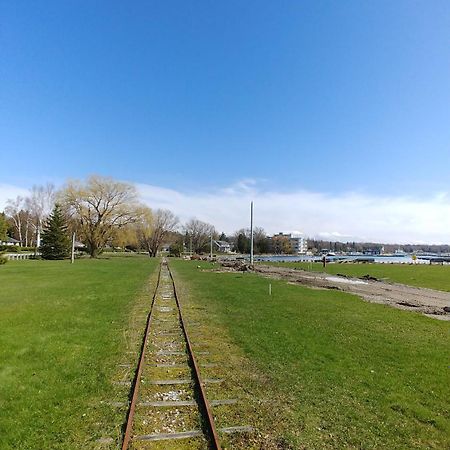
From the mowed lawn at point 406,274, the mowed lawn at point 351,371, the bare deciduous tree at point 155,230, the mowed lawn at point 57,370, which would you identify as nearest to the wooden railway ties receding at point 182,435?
the mowed lawn at point 351,371

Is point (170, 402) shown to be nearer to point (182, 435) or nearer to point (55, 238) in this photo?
point (182, 435)

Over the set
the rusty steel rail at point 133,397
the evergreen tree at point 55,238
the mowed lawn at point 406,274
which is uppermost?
the evergreen tree at point 55,238

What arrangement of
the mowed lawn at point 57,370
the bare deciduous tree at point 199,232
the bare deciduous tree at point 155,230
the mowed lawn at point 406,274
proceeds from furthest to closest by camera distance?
1. the bare deciduous tree at point 199,232
2. the bare deciduous tree at point 155,230
3. the mowed lawn at point 406,274
4. the mowed lawn at point 57,370

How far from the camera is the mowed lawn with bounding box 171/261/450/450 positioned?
18.1ft

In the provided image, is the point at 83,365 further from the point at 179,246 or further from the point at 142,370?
the point at 179,246

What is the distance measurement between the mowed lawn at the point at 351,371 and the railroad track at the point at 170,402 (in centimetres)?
113

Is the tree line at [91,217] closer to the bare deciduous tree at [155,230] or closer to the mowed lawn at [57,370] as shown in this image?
the bare deciduous tree at [155,230]

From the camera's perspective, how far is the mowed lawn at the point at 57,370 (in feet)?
17.6

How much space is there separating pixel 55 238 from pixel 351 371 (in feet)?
196

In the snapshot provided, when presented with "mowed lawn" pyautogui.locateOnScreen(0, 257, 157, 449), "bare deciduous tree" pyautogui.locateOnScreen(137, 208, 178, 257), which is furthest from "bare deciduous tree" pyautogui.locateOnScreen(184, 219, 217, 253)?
"mowed lawn" pyautogui.locateOnScreen(0, 257, 157, 449)

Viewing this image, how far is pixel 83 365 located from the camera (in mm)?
8172

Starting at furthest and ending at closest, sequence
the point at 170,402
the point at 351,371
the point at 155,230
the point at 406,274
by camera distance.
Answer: the point at 155,230 → the point at 406,274 → the point at 351,371 → the point at 170,402

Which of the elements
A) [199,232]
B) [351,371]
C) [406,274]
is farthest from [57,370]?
[199,232]

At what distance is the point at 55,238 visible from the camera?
59.5 meters
